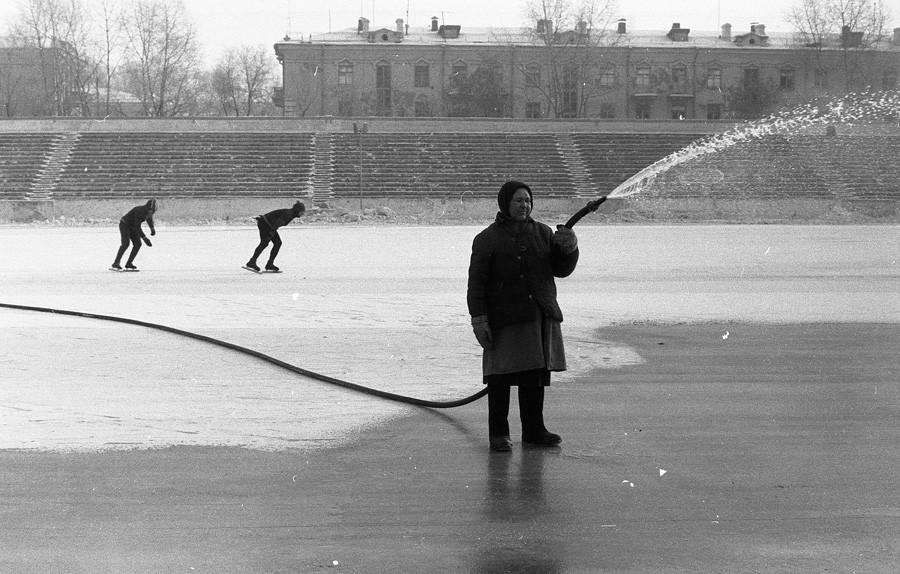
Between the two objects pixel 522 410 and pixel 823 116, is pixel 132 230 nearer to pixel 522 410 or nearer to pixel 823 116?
pixel 522 410

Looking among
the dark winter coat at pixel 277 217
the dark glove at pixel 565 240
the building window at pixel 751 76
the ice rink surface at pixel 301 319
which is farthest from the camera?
the building window at pixel 751 76

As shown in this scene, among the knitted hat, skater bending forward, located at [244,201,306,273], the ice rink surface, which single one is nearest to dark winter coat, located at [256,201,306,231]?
skater bending forward, located at [244,201,306,273]

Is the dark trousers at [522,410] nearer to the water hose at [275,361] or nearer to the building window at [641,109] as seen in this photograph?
the water hose at [275,361]

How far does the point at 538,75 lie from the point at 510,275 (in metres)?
73.9

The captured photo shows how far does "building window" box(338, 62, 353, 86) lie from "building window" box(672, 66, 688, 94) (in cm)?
2625

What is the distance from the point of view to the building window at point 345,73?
269ft

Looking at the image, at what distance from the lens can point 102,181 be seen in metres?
50.9

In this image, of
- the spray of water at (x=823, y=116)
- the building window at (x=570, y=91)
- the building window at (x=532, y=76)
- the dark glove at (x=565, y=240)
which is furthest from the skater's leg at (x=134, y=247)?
the building window at (x=532, y=76)

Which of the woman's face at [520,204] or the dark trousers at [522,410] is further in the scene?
the dark trousers at [522,410]

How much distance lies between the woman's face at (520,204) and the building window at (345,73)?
77.6 metres

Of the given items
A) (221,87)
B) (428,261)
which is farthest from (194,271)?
(221,87)

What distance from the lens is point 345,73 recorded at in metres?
82.1

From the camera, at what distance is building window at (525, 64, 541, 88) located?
256 feet

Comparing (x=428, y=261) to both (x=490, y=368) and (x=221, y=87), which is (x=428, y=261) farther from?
(x=221, y=87)
